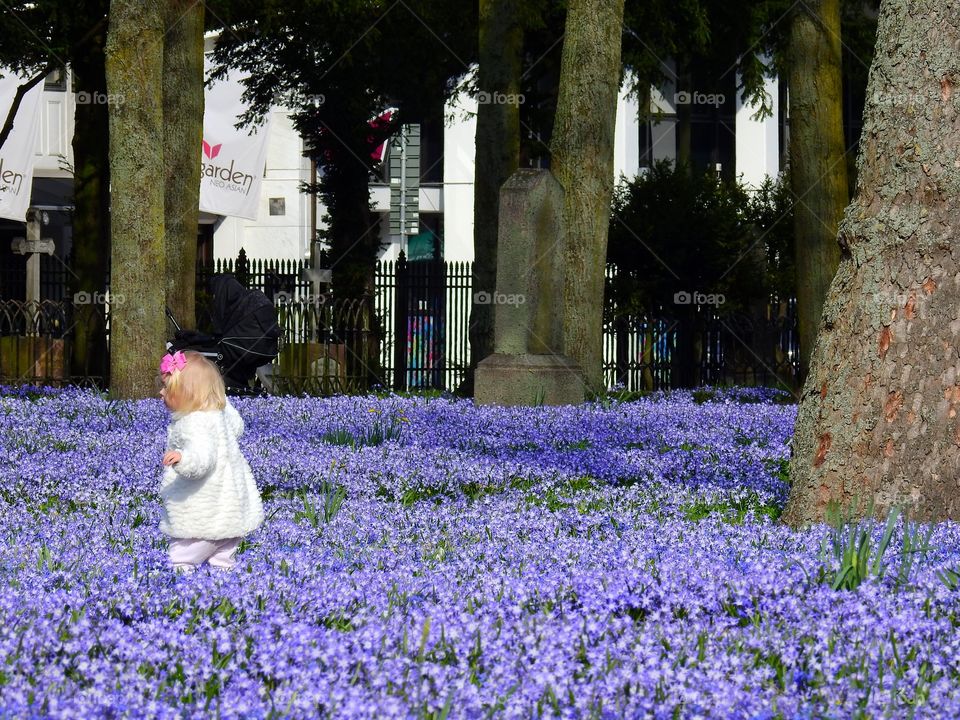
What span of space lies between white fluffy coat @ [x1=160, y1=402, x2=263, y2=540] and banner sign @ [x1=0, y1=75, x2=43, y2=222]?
2141 cm

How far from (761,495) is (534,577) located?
9.22ft

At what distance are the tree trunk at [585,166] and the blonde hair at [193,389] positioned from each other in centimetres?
881

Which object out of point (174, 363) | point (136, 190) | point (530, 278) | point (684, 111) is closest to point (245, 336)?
point (136, 190)

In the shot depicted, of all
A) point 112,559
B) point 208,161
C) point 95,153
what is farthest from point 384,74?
point 112,559

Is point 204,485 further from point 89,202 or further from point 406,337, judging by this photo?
point 406,337

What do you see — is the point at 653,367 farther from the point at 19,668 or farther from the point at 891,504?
the point at 19,668

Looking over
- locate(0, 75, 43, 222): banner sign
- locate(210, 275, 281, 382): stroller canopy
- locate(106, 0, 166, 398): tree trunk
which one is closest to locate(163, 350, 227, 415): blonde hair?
locate(106, 0, 166, 398): tree trunk

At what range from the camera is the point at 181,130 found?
43.9 ft

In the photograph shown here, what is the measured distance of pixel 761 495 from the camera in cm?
708

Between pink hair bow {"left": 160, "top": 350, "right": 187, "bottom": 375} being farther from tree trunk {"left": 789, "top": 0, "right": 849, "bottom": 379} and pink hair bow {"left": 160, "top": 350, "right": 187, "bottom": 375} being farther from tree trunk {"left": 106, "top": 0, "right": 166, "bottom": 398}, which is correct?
tree trunk {"left": 789, "top": 0, "right": 849, "bottom": 379}

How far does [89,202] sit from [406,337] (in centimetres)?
601

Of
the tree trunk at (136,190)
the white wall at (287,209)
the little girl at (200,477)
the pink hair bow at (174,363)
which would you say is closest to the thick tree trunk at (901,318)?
the little girl at (200,477)

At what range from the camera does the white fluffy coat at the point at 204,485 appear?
16.3ft

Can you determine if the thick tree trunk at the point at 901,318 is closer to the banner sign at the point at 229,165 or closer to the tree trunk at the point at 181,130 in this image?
the tree trunk at the point at 181,130
